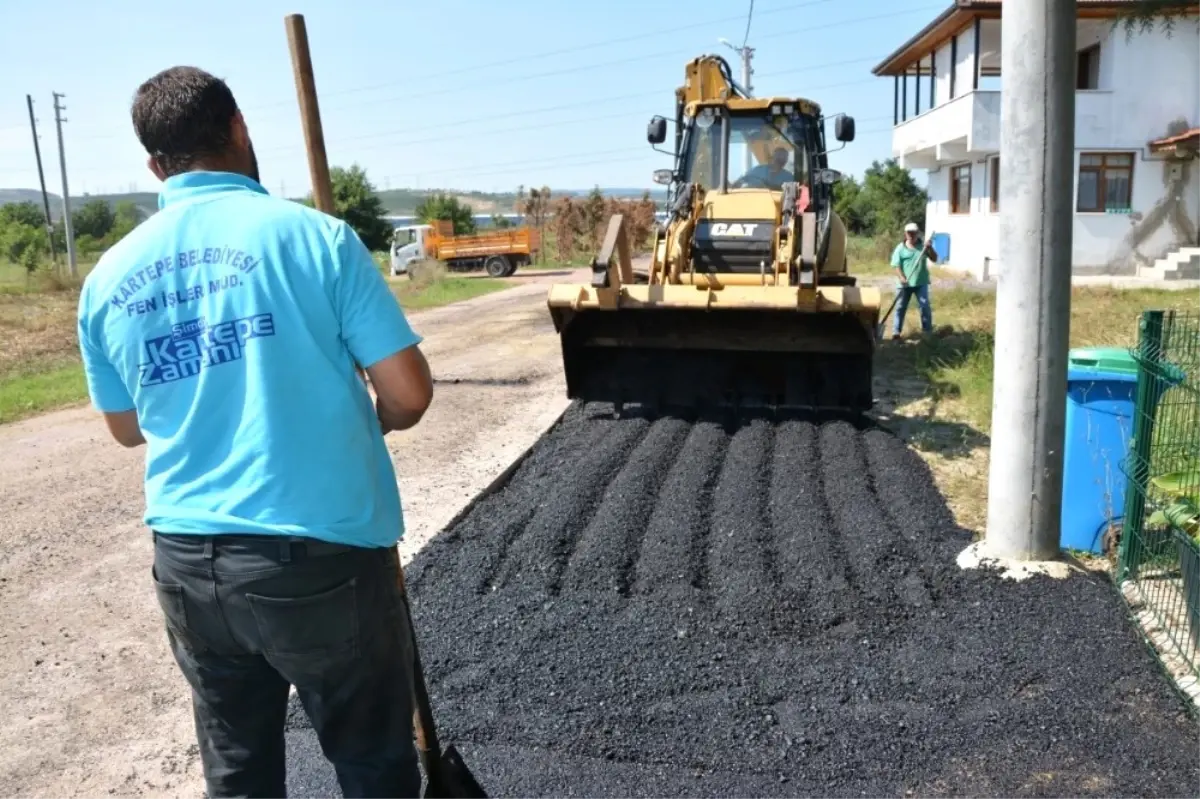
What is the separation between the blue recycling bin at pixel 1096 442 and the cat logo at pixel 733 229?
4253 millimetres

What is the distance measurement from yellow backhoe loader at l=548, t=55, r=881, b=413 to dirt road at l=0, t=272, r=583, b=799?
1.23 meters

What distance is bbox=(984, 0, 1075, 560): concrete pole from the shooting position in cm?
472

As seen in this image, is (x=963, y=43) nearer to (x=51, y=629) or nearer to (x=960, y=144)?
(x=960, y=144)

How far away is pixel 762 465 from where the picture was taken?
7.24m

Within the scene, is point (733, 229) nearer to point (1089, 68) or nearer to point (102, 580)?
point (102, 580)

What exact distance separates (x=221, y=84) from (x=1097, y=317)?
1482 cm

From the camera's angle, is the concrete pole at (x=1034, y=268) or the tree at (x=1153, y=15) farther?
the concrete pole at (x=1034, y=268)

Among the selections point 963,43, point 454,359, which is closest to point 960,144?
point 963,43

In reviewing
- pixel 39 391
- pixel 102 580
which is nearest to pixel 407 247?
pixel 39 391

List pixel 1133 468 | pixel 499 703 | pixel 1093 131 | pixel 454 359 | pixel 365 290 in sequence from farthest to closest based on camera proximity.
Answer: pixel 1093 131
pixel 454 359
pixel 1133 468
pixel 499 703
pixel 365 290

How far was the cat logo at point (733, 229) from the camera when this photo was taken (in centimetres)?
926

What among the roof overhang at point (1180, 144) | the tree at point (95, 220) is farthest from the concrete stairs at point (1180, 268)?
the tree at point (95, 220)

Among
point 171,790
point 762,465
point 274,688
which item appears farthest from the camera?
point 762,465

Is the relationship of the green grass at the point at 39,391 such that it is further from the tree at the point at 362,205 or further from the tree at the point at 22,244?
the tree at the point at 362,205
